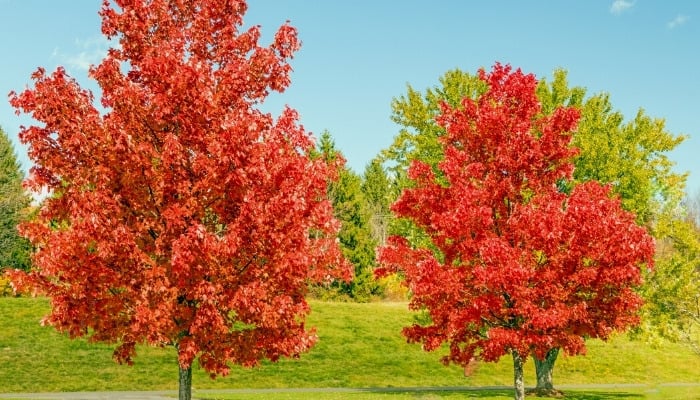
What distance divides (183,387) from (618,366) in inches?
1432

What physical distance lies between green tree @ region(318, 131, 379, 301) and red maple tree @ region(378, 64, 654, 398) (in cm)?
4090

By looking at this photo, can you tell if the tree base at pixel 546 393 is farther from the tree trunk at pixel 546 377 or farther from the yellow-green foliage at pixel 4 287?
the yellow-green foliage at pixel 4 287

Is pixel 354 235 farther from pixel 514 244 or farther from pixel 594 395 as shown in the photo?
pixel 514 244

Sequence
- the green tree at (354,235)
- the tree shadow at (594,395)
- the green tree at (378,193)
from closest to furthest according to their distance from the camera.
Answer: the tree shadow at (594,395) < the green tree at (354,235) < the green tree at (378,193)

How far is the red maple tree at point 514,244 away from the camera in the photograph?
49.4ft

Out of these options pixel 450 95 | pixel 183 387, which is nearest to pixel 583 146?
pixel 450 95

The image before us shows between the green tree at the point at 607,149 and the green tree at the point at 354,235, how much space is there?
24.4 metres

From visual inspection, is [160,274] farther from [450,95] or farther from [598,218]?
[450,95]

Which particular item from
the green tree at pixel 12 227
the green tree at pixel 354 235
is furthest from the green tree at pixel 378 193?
the green tree at pixel 12 227

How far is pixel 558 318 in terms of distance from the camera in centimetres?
1491

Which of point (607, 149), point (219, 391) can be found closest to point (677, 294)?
point (607, 149)

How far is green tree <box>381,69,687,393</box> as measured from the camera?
3044 centimetres

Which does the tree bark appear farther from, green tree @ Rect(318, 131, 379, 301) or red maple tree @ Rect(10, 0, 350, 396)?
green tree @ Rect(318, 131, 379, 301)

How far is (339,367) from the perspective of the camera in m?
38.5
